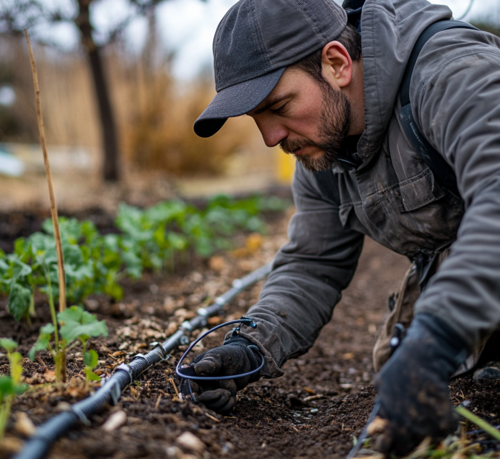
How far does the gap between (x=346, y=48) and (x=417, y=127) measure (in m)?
0.40

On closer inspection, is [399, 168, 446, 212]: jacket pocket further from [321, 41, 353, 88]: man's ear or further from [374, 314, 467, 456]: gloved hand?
[374, 314, 467, 456]: gloved hand

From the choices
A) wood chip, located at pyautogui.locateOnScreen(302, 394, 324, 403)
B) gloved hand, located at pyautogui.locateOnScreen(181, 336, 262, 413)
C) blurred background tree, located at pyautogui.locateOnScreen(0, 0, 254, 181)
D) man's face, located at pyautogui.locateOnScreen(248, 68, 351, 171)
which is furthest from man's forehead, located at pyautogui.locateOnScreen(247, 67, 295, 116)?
blurred background tree, located at pyautogui.locateOnScreen(0, 0, 254, 181)

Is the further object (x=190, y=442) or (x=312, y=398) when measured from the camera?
(x=312, y=398)

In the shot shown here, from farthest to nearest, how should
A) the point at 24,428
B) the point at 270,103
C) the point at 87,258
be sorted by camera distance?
the point at 87,258, the point at 270,103, the point at 24,428

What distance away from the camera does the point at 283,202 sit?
7.75m

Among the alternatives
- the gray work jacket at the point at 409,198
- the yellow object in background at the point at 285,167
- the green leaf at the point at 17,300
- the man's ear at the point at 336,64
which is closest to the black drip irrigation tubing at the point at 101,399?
the gray work jacket at the point at 409,198

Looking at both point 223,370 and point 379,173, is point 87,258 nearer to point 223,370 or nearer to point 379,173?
point 223,370

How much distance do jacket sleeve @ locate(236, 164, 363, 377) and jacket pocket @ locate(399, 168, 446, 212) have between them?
0.50 metres

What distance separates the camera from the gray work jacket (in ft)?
3.85

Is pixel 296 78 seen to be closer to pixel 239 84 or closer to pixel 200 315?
pixel 239 84

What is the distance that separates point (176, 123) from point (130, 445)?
1010 cm

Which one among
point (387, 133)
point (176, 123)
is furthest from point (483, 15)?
point (176, 123)

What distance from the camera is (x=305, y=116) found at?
177cm

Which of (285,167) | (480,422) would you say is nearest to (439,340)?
(480,422)
